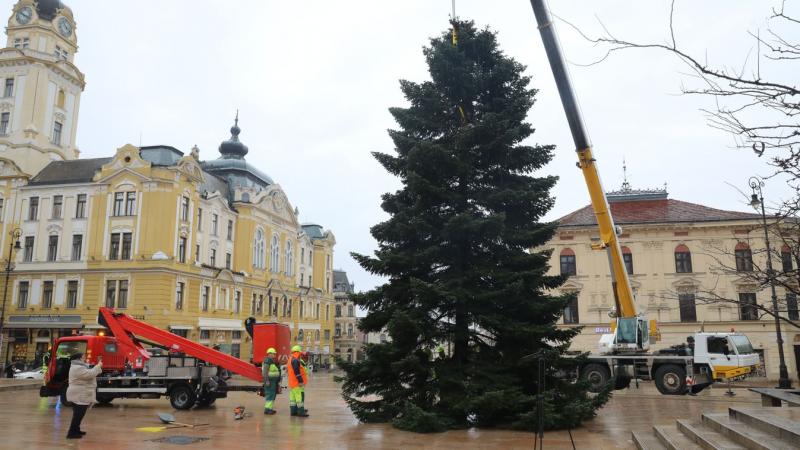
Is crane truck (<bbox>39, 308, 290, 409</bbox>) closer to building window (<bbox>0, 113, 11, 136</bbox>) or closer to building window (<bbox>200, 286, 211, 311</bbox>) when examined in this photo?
building window (<bbox>200, 286, 211, 311</bbox>)

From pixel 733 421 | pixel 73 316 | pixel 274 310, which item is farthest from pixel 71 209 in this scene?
pixel 733 421

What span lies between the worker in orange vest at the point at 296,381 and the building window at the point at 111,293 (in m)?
Result: 28.0

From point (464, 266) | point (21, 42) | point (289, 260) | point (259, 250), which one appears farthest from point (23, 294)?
point (464, 266)

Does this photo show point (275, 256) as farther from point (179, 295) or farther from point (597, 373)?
point (597, 373)

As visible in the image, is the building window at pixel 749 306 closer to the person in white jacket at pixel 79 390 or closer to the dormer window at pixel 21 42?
the person in white jacket at pixel 79 390

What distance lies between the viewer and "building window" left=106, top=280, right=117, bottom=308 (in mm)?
38331

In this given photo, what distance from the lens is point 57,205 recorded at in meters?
41.2

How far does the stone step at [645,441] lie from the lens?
9.84m

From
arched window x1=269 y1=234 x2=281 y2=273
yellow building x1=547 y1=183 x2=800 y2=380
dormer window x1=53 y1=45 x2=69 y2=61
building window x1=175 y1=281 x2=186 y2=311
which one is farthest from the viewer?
arched window x1=269 y1=234 x2=281 y2=273

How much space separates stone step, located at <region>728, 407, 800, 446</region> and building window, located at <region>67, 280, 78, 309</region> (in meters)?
39.7

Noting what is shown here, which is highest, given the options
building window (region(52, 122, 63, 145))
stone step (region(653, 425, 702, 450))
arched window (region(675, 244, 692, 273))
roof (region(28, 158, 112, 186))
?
building window (region(52, 122, 63, 145))

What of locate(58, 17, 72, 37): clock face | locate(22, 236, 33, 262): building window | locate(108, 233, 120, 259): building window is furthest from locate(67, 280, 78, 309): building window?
locate(58, 17, 72, 37): clock face

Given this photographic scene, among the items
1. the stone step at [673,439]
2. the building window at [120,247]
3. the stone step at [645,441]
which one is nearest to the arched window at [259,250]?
the building window at [120,247]

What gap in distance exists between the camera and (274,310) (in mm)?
52438
